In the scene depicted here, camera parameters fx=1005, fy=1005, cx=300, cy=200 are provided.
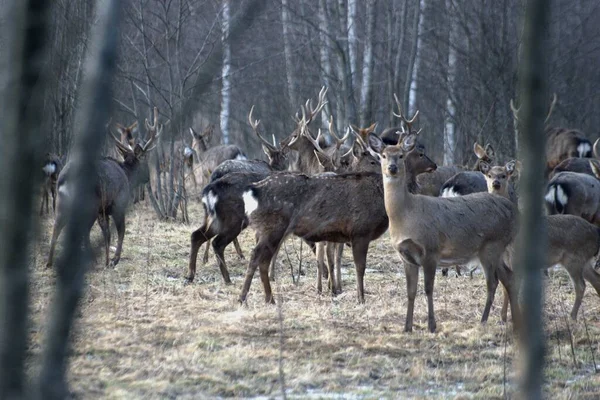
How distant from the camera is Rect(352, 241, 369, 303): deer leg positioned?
8.85 meters

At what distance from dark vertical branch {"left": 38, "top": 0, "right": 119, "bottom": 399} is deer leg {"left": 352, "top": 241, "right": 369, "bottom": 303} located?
706cm

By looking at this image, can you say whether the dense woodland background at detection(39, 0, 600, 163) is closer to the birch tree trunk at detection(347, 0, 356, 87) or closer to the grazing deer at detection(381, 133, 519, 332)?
the birch tree trunk at detection(347, 0, 356, 87)

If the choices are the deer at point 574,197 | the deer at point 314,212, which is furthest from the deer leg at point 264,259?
the deer at point 574,197

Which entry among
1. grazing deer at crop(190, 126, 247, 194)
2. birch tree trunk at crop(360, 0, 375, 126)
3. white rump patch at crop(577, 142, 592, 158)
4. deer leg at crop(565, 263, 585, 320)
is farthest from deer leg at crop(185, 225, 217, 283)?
white rump patch at crop(577, 142, 592, 158)

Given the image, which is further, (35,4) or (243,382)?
(243,382)

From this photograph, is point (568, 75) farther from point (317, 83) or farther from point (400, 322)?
point (400, 322)

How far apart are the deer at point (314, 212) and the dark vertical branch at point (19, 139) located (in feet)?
21.9

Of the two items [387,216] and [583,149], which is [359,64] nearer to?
[583,149]

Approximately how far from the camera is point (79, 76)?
1348cm

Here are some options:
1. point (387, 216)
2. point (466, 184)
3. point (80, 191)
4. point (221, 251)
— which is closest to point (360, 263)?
point (387, 216)

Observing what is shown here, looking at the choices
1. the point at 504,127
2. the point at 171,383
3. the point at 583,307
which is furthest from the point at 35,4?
the point at 504,127

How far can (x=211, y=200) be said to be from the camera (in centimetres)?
1020

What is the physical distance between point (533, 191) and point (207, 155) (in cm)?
1975

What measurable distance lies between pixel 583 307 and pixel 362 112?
10479 millimetres
